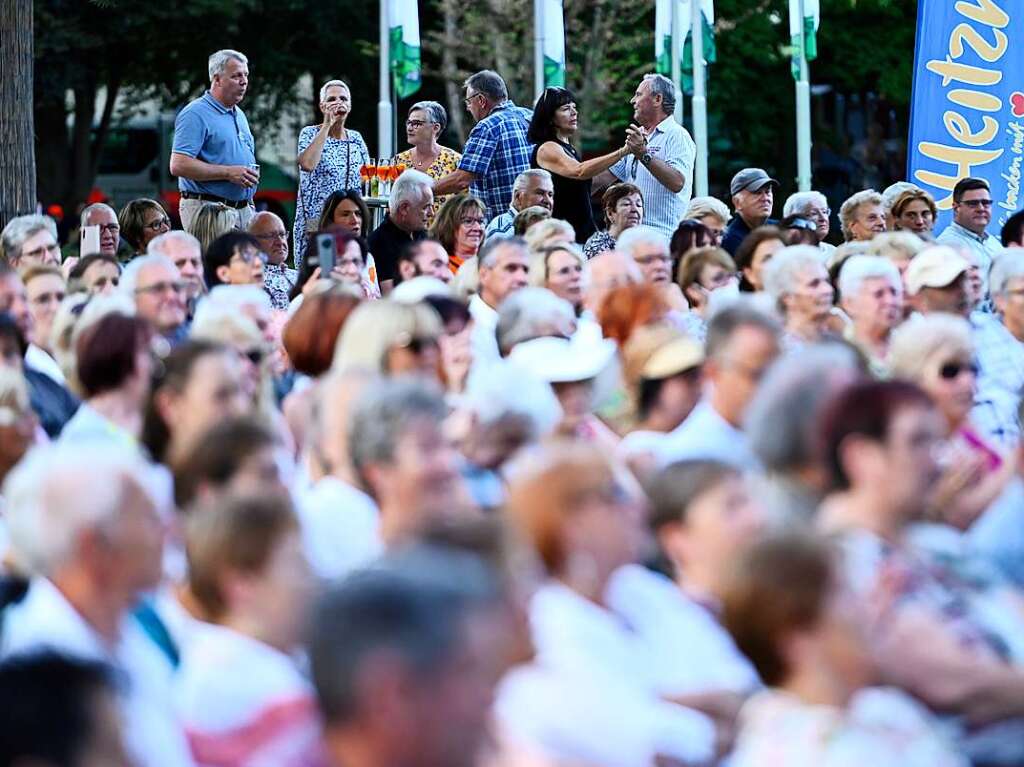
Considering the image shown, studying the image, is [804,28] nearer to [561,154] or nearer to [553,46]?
[553,46]

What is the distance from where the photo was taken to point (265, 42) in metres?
31.5

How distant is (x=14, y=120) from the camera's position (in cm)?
1291

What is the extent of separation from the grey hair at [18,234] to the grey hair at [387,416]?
5.12m

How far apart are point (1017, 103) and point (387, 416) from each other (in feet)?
34.5

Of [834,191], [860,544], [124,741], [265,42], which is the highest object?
[124,741]

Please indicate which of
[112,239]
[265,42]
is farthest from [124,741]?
[265,42]

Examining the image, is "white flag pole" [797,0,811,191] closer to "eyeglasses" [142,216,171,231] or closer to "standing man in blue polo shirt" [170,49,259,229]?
"standing man in blue polo shirt" [170,49,259,229]

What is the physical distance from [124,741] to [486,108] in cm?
967

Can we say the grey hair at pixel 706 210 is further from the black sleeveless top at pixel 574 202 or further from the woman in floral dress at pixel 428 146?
the woman in floral dress at pixel 428 146

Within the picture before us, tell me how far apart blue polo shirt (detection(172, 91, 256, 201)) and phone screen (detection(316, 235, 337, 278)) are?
9.43 ft

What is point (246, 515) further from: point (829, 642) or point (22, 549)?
point (829, 642)

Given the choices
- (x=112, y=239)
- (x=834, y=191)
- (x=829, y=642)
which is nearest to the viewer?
(x=829, y=642)

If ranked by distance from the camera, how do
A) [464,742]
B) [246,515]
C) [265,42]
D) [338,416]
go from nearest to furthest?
[464,742] < [246,515] < [338,416] < [265,42]

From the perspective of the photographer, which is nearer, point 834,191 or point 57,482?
point 57,482
